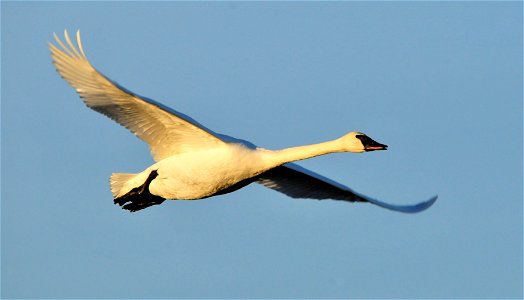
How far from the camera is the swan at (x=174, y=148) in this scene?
20016mm

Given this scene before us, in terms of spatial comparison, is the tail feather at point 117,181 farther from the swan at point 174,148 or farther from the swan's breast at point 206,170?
the swan's breast at point 206,170

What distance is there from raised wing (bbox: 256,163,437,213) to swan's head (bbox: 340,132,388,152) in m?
1.61

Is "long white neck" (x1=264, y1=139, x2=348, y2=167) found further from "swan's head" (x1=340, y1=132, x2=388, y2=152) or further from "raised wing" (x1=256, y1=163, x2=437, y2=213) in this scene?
"raised wing" (x1=256, y1=163, x2=437, y2=213)

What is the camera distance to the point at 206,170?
20.5 metres

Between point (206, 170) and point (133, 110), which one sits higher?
point (133, 110)

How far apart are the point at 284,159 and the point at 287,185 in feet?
7.58

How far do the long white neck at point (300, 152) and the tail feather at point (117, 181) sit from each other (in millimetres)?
2639

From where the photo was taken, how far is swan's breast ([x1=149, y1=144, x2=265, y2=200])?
20.3 metres

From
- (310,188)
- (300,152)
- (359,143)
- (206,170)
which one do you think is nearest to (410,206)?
(310,188)

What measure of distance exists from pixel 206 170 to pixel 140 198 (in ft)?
5.68

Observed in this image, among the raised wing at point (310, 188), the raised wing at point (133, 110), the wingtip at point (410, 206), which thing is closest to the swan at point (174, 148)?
the raised wing at point (133, 110)

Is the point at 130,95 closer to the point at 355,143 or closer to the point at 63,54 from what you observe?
the point at 63,54

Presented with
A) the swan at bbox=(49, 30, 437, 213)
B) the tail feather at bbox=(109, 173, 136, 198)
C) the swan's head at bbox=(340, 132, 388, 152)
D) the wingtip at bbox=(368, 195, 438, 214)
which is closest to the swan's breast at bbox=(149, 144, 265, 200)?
the swan at bbox=(49, 30, 437, 213)

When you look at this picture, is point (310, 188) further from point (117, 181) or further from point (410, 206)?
point (117, 181)
